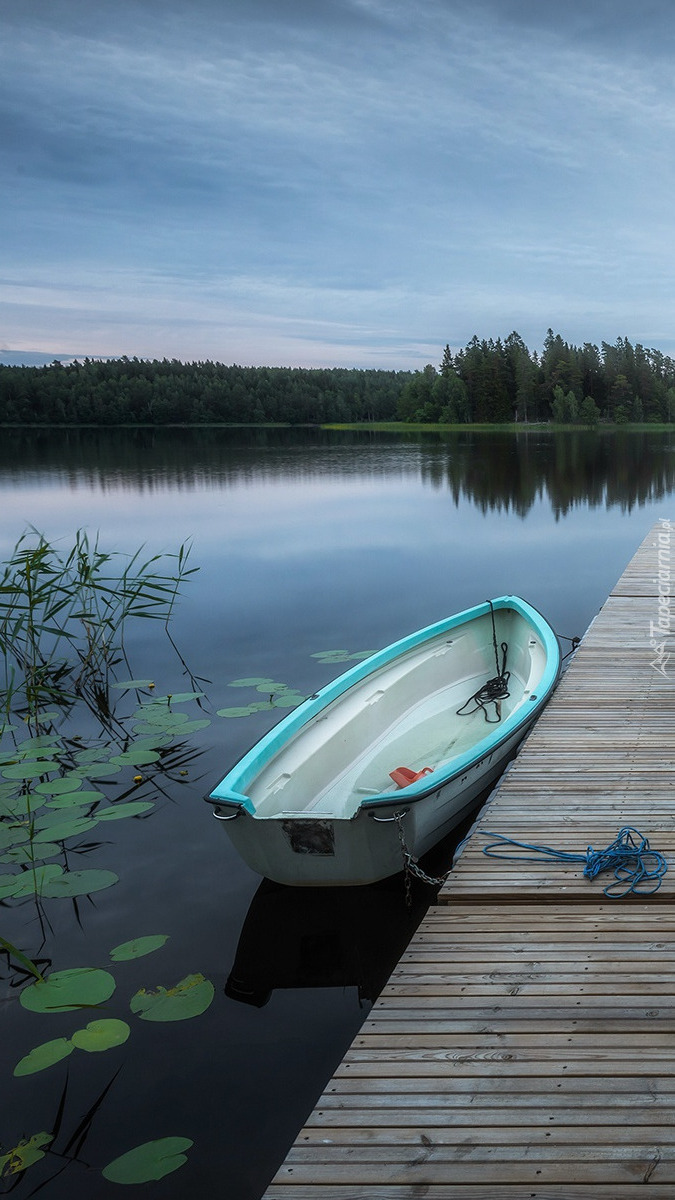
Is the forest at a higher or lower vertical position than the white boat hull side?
higher

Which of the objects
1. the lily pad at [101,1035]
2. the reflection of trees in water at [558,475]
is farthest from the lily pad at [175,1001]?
the reflection of trees in water at [558,475]

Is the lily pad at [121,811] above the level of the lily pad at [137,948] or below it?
above

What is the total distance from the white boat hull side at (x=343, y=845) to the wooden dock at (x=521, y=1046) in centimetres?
30

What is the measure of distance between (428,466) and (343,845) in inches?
1247

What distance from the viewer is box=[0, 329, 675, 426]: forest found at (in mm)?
75062

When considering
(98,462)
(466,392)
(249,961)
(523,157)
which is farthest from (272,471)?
(466,392)

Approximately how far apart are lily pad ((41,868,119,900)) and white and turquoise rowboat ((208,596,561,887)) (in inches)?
34.6

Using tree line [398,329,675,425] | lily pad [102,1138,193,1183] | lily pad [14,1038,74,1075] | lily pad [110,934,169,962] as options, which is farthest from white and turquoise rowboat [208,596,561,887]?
tree line [398,329,675,425]

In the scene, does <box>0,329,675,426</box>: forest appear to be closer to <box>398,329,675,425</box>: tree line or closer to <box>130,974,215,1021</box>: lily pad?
<box>398,329,675,425</box>: tree line

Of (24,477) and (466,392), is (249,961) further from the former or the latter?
(466,392)

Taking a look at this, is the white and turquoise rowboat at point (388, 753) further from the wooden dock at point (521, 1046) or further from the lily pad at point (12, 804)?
the lily pad at point (12, 804)

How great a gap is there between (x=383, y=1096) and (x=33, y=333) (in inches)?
2227

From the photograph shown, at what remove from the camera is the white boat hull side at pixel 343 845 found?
3.50m

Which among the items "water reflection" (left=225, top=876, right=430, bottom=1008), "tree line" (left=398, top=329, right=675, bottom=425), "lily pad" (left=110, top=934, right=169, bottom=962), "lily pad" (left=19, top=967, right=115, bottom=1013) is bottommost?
"water reflection" (left=225, top=876, right=430, bottom=1008)
